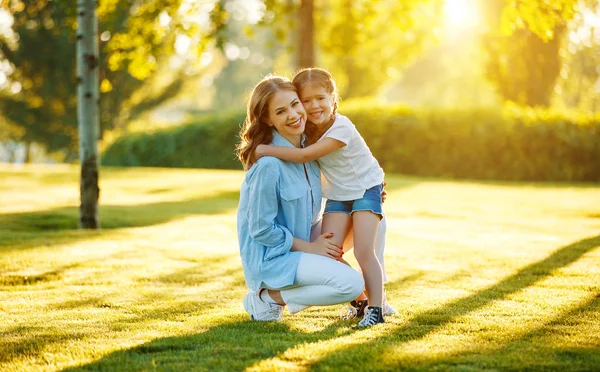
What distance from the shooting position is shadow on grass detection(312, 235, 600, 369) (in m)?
3.43

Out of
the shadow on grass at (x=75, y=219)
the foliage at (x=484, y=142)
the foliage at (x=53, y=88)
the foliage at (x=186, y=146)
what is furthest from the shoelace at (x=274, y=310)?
the foliage at (x=53, y=88)

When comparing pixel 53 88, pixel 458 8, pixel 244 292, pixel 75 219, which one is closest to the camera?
pixel 244 292

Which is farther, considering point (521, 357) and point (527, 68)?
point (527, 68)

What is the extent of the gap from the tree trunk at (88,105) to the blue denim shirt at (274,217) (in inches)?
173

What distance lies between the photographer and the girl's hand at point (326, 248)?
4.21m

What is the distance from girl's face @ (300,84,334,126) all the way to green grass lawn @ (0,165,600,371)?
48.4 inches

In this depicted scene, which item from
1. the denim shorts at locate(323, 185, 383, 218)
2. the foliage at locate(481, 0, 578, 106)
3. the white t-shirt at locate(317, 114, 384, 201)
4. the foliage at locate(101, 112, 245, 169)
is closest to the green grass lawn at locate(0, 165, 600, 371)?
the denim shorts at locate(323, 185, 383, 218)

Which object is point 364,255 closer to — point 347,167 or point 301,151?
point 347,167

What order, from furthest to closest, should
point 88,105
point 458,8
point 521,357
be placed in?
point 458,8 → point 88,105 → point 521,357

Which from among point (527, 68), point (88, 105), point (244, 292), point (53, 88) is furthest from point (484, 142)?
point (53, 88)

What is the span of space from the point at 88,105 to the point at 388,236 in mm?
3736

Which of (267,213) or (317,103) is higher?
(317,103)

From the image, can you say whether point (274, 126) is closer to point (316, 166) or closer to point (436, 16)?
point (316, 166)

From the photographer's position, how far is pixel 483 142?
18250mm
